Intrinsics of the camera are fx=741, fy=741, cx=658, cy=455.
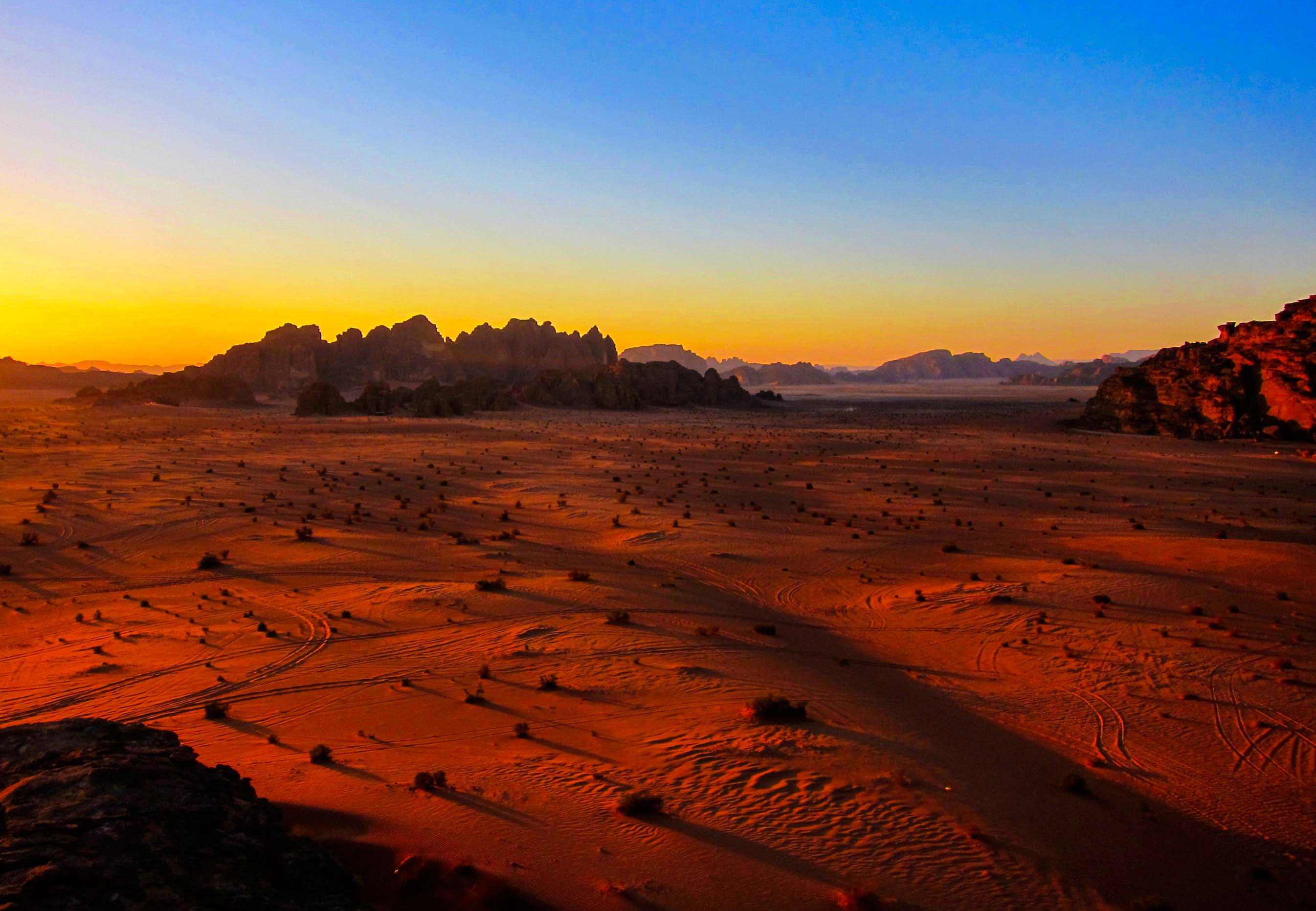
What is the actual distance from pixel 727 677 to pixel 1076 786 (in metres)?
5.04

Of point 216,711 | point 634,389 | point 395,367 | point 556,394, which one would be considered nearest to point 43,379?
point 395,367

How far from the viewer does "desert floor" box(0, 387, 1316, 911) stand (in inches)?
292

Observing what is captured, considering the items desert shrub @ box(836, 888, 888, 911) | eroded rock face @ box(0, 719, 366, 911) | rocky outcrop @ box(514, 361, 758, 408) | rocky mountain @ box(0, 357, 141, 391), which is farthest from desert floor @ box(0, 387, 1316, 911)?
rocky mountain @ box(0, 357, 141, 391)

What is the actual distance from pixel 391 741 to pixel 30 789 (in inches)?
173

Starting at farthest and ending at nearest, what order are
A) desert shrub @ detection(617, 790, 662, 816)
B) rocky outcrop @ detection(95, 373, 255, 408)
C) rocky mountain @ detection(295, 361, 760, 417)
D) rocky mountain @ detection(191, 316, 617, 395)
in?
rocky mountain @ detection(191, 316, 617, 395), rocky outcrop @ detection(95, 373, 255, 408), rocky mountain @ detection(295, 361, 760, 417), desert shrub @ detection(617, 790, 662, 816)

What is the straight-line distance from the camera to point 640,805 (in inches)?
310

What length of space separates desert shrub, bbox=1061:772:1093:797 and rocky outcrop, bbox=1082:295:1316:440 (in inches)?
1737

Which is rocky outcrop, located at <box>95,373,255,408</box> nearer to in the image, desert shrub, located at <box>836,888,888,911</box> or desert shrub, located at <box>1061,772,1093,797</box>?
desert shrub, located at <box>836,888,888,911</box>

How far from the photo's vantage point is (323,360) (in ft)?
422

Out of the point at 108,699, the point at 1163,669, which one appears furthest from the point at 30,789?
the point at 1163,669

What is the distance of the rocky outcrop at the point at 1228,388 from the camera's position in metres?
41.5

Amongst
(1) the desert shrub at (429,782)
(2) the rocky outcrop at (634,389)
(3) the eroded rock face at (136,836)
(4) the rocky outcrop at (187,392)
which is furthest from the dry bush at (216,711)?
(4) the rocky outcrop at (187,392)

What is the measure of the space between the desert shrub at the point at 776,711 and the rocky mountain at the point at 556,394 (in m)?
74.0

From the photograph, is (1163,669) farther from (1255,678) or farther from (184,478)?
(184,478)
